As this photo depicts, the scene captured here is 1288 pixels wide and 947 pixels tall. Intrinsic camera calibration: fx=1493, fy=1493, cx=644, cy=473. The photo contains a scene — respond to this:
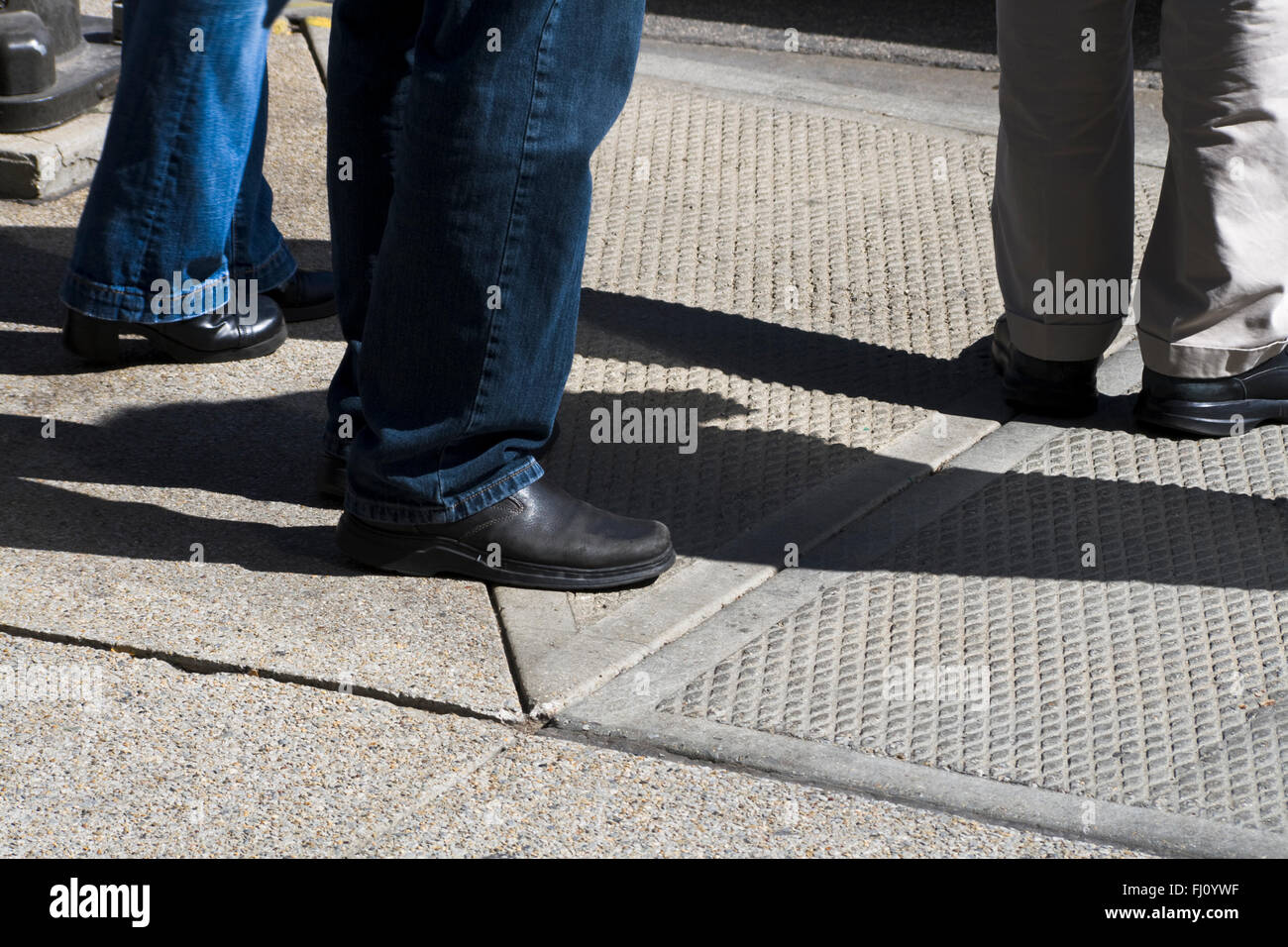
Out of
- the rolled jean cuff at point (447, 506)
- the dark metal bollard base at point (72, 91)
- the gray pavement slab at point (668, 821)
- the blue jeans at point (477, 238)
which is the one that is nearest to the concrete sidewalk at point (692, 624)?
the gray pavement slab at point (668, 821)

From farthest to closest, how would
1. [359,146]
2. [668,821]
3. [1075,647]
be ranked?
[359,146] < [1075,647] < [668,821]

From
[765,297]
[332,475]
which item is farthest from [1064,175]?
[332,475]

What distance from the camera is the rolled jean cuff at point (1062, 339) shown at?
9.07 ft

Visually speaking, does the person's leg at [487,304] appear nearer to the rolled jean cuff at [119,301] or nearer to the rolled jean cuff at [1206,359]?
the rolled jean cuff at [119,301]

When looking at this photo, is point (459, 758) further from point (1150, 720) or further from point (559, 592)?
point (1150, 720)

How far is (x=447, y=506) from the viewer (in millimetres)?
2123

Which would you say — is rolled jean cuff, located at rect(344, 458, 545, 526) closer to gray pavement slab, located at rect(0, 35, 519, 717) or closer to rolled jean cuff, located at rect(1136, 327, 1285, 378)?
gray pavement slab, located at rect(0, 35, 519, 717)

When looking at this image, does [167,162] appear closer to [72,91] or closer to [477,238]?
[477,238]

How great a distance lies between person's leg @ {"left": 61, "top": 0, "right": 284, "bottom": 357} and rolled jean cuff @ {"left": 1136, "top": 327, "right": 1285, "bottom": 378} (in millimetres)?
1736

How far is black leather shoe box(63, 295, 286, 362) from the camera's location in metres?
2.77

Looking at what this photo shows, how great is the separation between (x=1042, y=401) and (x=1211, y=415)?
0.98 feet

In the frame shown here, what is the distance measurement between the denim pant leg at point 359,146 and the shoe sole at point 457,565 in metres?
0.25
